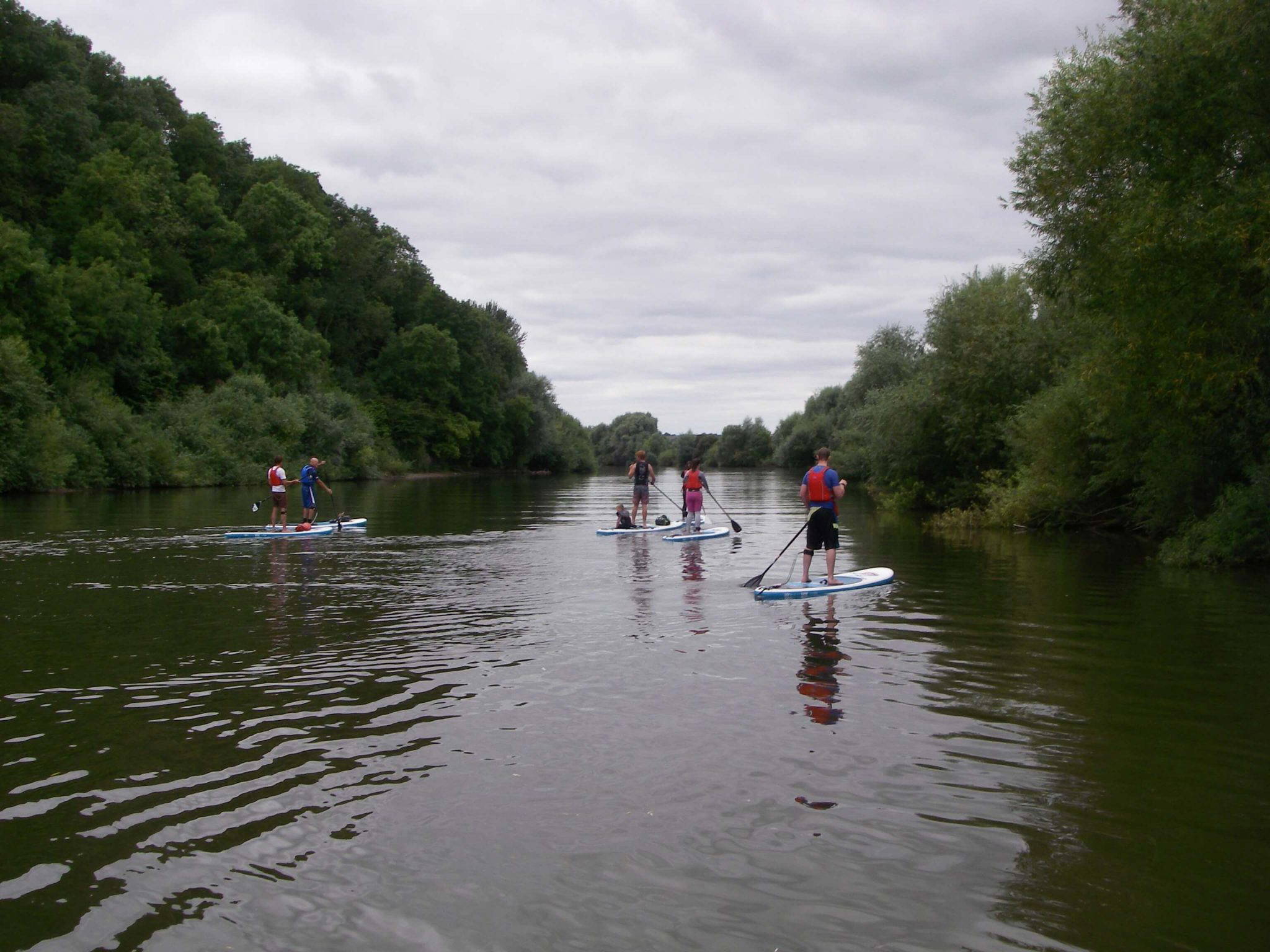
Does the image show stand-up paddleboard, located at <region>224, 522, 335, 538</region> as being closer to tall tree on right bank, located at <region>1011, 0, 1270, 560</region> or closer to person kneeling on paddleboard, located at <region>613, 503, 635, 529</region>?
person kneeling on paddleboard, located at <region>613, 503, 635, 529</region>

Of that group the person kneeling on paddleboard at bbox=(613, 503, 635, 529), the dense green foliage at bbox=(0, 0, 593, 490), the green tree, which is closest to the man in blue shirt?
the person kneeling on paddleboard at bbox=(613, 503, 635, 529)

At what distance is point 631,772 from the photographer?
22.9 feet

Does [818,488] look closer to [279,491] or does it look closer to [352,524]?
[279,491]

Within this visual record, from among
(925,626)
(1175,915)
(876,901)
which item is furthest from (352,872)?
(925,626)

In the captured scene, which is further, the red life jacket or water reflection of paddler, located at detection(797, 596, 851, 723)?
the red life jacket

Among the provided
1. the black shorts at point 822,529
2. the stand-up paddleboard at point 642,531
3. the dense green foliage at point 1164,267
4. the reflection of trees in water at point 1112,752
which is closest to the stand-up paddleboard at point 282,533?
the stand-up paddleboard at point 642,531

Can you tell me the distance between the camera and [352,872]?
548cm

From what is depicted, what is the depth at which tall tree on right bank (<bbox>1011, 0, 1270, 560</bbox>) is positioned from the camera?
1675cm

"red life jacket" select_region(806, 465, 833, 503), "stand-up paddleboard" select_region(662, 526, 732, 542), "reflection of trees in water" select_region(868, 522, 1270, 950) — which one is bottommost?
"reflection of trees in water" select_region(868, 522, 1270, 950)

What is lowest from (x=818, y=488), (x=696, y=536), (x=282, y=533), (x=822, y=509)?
(x=696, y=536)

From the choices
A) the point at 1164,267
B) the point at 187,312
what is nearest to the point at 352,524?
the point at 1164,267

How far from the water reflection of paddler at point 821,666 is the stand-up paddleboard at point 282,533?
1452 centimetres

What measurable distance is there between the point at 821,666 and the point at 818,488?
5.12 meters

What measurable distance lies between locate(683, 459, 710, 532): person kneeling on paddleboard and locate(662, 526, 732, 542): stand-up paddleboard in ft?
0.87
